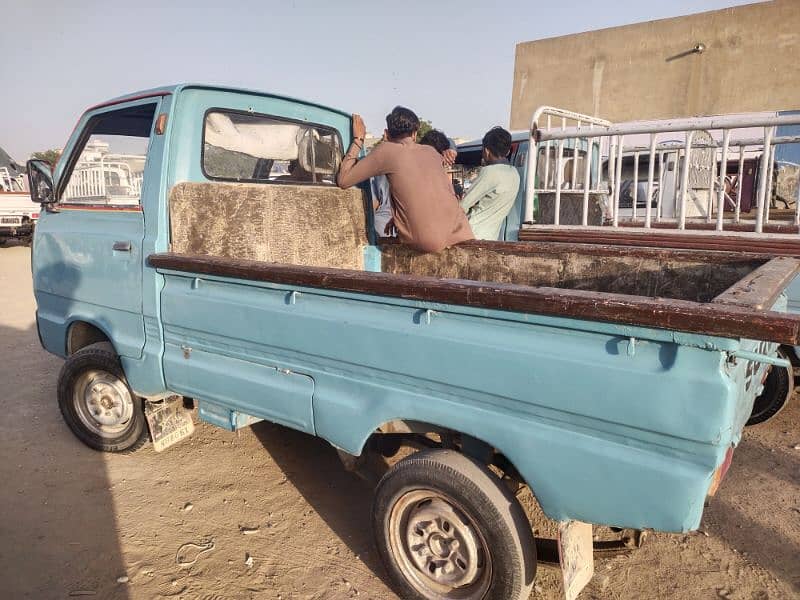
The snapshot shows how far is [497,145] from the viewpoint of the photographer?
4.67 meters

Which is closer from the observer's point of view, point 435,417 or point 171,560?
point 435,417

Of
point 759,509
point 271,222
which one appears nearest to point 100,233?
point 271,222

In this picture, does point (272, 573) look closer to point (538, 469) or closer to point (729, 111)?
point (538, 469)

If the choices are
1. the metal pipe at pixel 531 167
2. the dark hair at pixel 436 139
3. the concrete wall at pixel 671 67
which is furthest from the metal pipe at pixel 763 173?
the concrete wall at pixel 671 67

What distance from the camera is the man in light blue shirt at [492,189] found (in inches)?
182

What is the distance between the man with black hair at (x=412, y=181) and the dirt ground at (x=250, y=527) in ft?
5.04

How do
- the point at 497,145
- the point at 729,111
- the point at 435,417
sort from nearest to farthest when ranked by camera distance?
the point at 435,417 < the point at 497,145 < the point at 729,111

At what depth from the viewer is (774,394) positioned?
378cm

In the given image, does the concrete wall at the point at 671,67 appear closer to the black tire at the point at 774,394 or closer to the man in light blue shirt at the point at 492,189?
the man in light blue shirt at the point at 492,189

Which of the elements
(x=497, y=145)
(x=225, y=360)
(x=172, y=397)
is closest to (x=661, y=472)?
(x=225, y=360)

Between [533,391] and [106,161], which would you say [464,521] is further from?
[106,161]

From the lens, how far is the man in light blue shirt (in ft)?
15.1

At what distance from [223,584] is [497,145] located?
12.1ft

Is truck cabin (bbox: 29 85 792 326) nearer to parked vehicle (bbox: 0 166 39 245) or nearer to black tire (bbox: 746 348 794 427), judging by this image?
black tire (bbox: 746 348 794 427)
